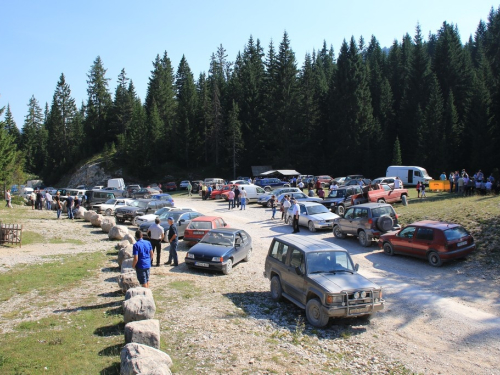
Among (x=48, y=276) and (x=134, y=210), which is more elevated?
(x=134, y=210)

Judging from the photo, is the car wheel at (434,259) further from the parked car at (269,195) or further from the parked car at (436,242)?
the parked car at (269,195)

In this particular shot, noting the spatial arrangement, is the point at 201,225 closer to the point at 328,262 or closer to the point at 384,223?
the point at 384,223

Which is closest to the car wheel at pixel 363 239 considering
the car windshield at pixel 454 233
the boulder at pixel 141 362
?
the car windshield at pixel 454 233

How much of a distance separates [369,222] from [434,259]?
14.0 ft

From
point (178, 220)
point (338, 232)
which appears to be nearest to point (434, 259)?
point (338, 232)

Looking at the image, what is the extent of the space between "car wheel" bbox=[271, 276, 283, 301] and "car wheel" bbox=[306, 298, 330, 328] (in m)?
1.60

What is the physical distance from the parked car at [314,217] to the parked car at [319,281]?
37.3 feet

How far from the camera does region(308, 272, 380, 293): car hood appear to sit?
30.8ft

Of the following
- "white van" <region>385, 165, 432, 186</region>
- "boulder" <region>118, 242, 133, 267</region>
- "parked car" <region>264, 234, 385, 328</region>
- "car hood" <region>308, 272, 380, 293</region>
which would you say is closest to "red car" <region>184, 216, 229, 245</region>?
"boulder" <region>118, 242, 133, 267</region>

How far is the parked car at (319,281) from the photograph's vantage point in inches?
363

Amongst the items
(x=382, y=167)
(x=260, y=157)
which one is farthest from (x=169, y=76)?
(x=382, y=167)

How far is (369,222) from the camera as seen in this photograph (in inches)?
752

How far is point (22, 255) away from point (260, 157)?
5624 cm

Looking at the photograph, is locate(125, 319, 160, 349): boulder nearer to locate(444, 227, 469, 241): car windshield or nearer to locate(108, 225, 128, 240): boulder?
locate(444, 227, 469, 241): car windshield
